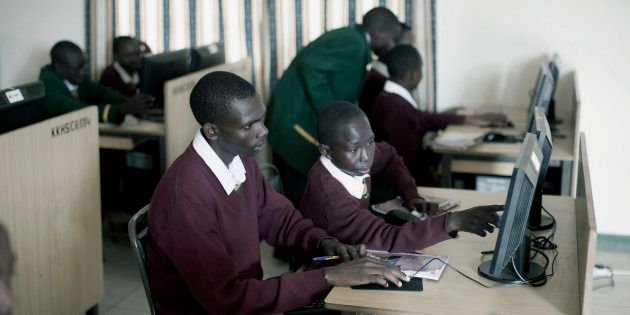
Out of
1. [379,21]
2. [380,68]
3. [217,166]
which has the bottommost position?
[217,166]

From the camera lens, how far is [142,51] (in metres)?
5.12

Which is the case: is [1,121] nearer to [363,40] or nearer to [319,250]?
[319,250]

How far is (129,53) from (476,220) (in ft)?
11.4

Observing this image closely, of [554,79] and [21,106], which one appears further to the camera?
[554,79]

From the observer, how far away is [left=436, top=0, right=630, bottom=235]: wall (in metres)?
4.40

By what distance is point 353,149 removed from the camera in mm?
2498

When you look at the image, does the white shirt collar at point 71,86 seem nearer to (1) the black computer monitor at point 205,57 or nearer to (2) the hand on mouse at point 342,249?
(1) the black computer monitor at point 205,57

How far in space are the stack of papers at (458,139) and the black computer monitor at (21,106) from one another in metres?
1.94

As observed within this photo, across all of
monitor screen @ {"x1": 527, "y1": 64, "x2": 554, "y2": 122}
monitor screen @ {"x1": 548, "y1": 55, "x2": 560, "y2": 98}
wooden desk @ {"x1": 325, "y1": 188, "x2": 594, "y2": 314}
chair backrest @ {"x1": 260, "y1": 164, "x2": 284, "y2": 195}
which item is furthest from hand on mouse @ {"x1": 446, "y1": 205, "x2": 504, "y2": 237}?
monitor screen @ {"x1": 548, "y1": 55, "x2": 560, "y2": 98}

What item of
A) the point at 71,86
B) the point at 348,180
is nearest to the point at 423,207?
the point at 348,180

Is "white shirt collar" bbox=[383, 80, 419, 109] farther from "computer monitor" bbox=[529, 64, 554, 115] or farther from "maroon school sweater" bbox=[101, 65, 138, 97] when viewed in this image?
"maroon school sweater" bbox=[101, 65, 138, 97]

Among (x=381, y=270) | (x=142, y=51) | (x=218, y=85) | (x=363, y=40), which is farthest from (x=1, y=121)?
(x=142, y=51)

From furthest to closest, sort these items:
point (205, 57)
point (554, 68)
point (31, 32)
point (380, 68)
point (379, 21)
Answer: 1. point (31, 32)
2. point (205, 57)
3. point (380, 68)
4. point (554, 68)
5. point (379, 21)

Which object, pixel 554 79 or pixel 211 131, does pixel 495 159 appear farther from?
pixel 211 131
